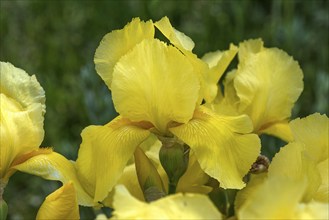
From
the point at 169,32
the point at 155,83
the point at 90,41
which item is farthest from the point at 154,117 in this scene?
the point at 90,41

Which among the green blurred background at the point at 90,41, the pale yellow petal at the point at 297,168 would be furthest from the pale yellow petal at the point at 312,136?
the green blurred background at the point at 90,41

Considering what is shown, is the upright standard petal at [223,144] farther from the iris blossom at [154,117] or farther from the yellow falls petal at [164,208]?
the yellow falls petal at [164,208]

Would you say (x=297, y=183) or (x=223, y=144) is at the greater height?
(x=297, y=183)

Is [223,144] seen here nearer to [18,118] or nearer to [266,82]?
[266,82]

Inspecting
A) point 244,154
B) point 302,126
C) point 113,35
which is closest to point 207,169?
point 244,154

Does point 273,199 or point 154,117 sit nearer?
point 273,199

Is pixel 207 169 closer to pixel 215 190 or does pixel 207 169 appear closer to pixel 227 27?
pixel 215 190

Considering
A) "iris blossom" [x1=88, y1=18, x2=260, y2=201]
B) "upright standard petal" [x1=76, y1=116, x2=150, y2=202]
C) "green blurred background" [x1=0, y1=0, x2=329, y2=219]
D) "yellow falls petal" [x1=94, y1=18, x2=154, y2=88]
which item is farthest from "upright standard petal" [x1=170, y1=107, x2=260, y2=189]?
"green blurred background" [x1=0, y1=0, x2=329, y2=219]
